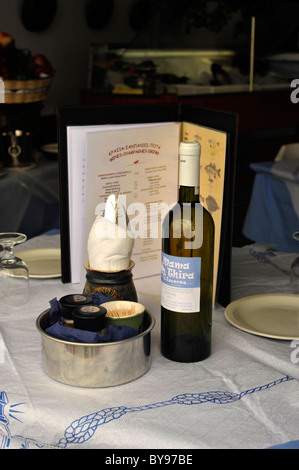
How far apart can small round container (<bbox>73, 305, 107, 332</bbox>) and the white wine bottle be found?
0.34ft

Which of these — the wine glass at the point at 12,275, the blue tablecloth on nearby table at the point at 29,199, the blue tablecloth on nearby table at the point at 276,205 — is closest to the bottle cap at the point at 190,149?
the wine glass at the point at 12,275

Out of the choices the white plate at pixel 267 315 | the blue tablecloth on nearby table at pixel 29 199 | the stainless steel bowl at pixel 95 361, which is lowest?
the blue tablecloth on nearby table at pixel 29 199

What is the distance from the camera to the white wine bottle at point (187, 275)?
84 cm

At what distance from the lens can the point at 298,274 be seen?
4.00ft

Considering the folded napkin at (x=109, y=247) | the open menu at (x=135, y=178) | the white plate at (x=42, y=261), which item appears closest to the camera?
the folded napkin at (x=109, y=247)

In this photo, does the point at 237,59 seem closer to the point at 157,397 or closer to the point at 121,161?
the point at 121,161

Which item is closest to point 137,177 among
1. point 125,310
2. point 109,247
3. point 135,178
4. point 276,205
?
point 135,178

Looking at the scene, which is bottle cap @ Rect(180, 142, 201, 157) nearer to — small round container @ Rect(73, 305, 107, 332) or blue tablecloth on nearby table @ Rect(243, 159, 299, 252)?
small round container @ Rect(73, 305, 107, 332)

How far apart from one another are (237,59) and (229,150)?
3.46 meters

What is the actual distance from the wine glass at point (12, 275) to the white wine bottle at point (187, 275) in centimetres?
37

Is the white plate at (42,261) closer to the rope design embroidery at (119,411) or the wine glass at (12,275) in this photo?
the wine glass at (12,275)

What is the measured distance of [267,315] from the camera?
3.58 ft

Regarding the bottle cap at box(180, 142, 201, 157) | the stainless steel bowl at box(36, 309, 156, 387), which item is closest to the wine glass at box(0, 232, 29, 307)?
the stainless steel bowl at box(36, 309, 156, 387)

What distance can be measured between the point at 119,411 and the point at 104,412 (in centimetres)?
2
